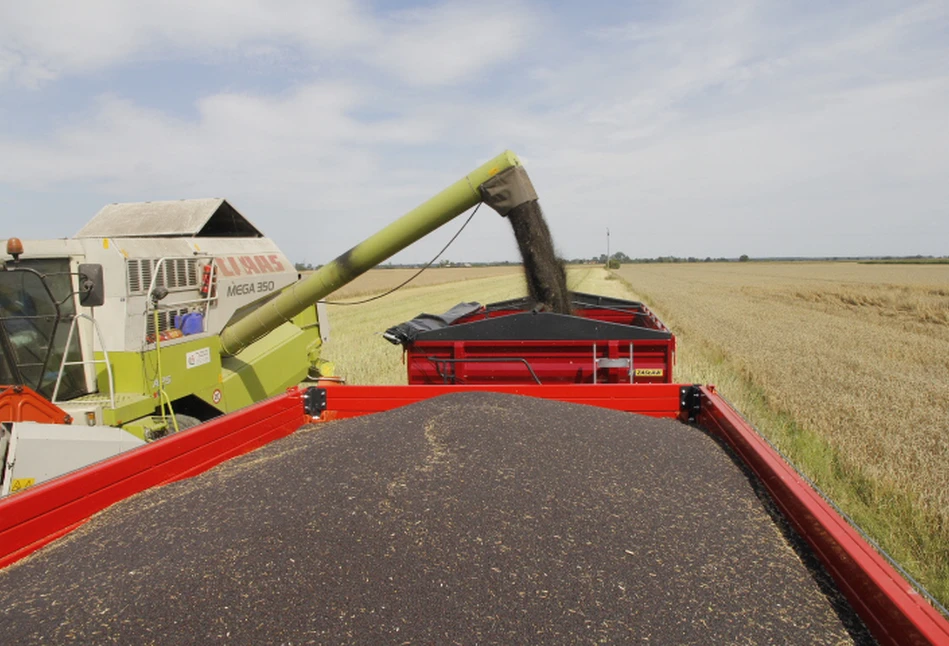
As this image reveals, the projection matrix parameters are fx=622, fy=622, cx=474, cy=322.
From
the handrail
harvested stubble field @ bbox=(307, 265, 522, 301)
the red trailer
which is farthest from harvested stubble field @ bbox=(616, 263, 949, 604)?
the handrail

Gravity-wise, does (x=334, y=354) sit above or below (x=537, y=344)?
below

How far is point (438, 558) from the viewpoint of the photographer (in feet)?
6.49

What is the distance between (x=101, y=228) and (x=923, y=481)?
6.64 m

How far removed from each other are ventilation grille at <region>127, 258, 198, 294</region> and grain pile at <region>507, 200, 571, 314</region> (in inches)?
101

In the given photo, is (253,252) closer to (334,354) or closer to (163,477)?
(163,477)

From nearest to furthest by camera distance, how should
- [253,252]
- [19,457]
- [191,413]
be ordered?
1. [19,457]
2. [191,413]
3. [253,252]

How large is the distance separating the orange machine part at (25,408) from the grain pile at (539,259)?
308 centimetres

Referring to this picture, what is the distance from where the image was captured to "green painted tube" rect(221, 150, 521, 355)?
446 cm

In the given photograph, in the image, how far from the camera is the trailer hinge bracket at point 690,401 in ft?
11.5

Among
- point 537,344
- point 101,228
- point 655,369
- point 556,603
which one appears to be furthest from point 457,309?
point 556,603

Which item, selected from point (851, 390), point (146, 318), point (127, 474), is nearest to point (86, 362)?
point (146, 318)

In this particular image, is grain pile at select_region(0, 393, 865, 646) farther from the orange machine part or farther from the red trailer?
the red trailer

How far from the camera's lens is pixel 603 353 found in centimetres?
451

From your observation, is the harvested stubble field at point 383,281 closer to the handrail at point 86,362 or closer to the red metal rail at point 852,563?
the handrail at point 86,362
